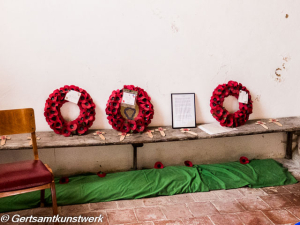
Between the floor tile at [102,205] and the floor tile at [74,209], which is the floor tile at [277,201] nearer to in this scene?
the floor tile at [102,205]

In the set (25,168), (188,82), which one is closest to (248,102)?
(188,82)

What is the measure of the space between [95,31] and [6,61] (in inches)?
37.7

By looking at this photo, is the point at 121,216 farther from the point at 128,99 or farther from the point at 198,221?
the point at 128,99

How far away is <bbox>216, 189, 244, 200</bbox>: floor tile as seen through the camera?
2.99m

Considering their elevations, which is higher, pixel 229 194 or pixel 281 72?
pixel 281 72

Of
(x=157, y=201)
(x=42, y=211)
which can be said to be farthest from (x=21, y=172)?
(x=157, y=201)

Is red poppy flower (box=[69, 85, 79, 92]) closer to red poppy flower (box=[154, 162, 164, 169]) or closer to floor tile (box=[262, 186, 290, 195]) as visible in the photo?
red poppy flower (box=[154, 162, 164, 169])

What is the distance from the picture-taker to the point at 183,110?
3.37 metres

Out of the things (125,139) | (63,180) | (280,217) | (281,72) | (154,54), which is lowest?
(280,217)

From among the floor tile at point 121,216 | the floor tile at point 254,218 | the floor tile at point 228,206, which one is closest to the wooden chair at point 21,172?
the floor tile at point 121,216

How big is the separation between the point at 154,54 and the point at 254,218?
1969 mm

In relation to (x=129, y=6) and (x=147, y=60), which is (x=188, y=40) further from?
→ (x=129, y=6)

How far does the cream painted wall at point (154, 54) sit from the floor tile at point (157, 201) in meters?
0.61

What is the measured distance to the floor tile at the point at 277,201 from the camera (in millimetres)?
2854
